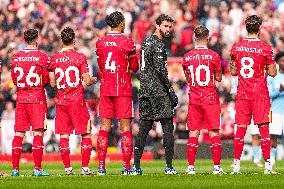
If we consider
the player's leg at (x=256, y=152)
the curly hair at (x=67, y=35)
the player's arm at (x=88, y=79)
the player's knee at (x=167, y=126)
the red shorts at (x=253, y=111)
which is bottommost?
the player's leg at (x=256, y=152)

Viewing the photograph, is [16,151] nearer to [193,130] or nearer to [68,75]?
[68,75]

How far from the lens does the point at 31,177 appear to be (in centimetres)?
1966

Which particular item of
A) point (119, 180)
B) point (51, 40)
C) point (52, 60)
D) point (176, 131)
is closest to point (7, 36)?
Result: point (51, 40)

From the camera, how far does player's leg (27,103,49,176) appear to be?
66.9 ft

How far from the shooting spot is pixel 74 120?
2031 cm

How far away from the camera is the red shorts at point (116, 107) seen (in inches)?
790

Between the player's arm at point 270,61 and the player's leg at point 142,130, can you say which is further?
the player's leg at point 142,130

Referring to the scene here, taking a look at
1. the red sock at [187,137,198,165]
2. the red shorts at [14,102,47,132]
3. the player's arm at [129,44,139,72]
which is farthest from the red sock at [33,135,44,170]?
the red sock at [187,137,198,165]

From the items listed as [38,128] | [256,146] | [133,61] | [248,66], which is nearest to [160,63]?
[133,61]

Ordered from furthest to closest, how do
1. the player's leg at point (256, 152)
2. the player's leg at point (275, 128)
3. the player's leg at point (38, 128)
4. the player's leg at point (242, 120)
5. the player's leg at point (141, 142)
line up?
the player's leg at point (256, 152) < the player's leg at point (275, 128) < the player's leg at point (38, 128) < the player's leg at point (141, 142) < the player's leg at point (242, 120)

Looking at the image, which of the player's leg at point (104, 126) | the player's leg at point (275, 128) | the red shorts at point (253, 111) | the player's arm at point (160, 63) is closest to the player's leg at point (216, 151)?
the red shorts at point (253, 111)

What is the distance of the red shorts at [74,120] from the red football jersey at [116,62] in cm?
51

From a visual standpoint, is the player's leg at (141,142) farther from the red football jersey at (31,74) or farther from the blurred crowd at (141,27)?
the blurred crowd at (141,27)

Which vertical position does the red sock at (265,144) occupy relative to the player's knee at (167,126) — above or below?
below
